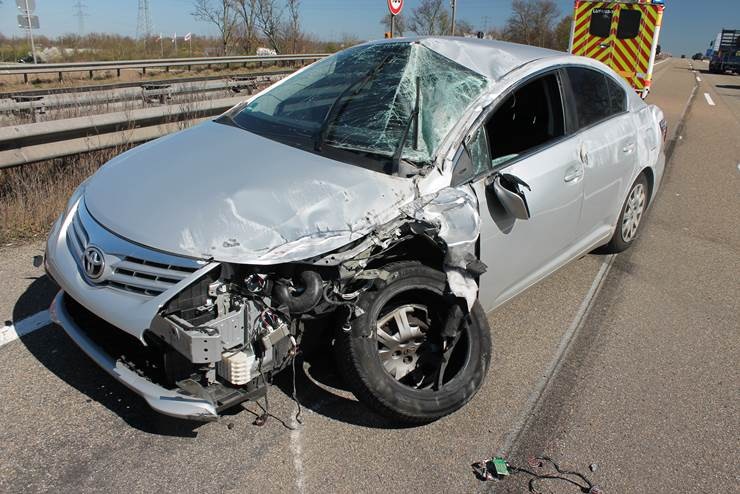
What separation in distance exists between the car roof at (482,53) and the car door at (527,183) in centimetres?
16

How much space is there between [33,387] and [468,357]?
219 cm

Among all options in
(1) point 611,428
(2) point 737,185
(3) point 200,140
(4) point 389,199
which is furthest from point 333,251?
(2) point 737,185

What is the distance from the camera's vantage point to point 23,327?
367cm

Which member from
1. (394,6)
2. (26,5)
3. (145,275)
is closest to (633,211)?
(145,275)

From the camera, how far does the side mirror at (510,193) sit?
326 cm

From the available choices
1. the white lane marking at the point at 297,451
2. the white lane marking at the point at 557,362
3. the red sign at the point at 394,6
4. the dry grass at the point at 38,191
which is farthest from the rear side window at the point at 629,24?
the white lane marking at the point at 297,451

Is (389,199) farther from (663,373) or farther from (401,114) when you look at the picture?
(663,373)

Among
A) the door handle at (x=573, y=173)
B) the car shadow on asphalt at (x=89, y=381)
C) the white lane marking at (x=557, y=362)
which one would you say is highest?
the door handle at (x=573, y=173)

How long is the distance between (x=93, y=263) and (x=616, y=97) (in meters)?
3.89

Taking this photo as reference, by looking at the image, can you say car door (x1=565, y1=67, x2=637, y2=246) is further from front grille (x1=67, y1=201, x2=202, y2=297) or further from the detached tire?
front grille (x1=67, y1=201, x2=202, y2=297)

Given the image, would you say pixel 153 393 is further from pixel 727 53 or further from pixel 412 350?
pixel 727 53

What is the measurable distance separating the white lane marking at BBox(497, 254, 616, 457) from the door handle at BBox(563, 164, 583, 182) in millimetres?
980

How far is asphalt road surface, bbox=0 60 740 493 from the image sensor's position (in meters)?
2.66

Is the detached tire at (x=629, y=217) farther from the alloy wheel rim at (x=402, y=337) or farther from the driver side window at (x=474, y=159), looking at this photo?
the alloy wheel rim at (x=402, y=337)
